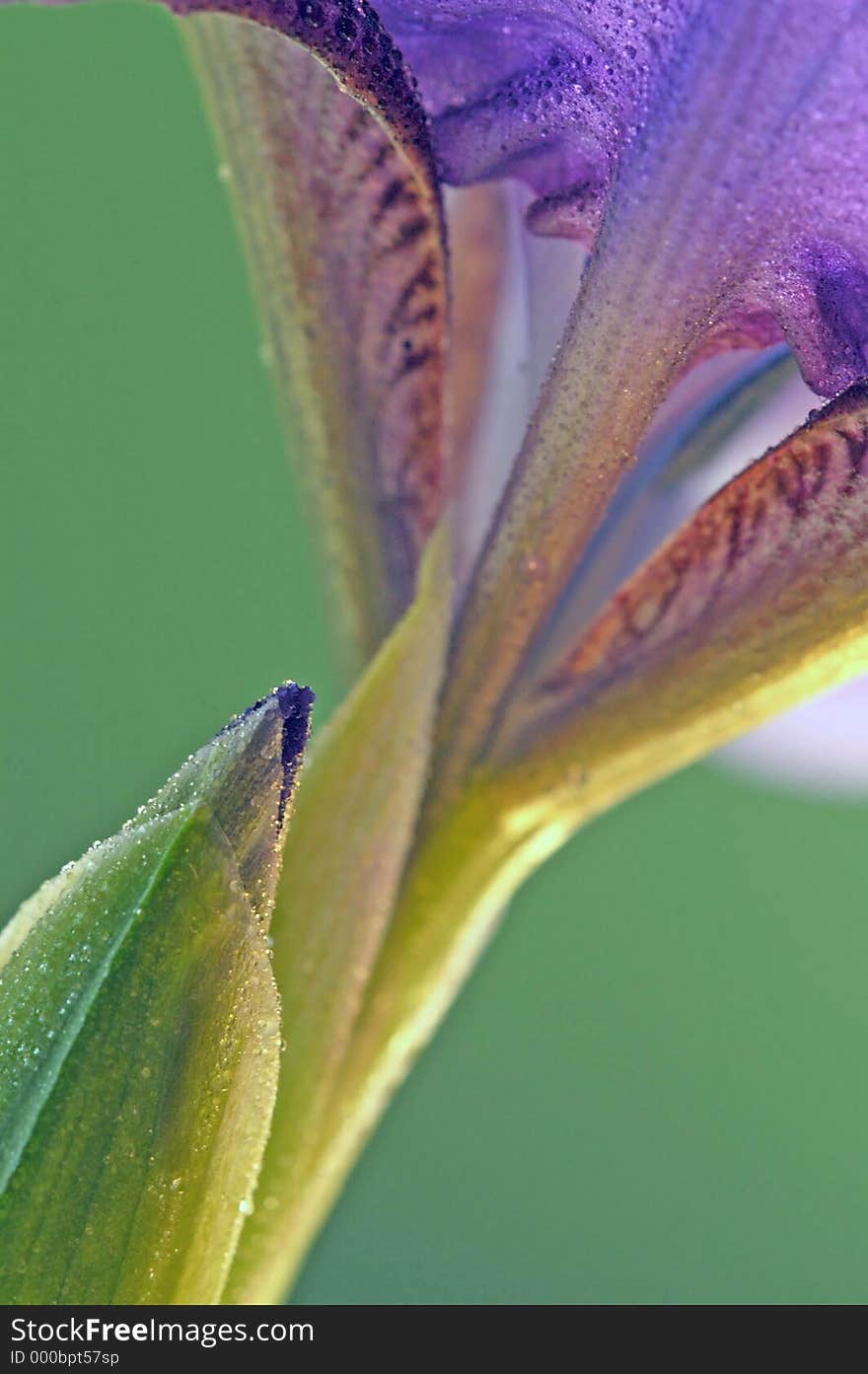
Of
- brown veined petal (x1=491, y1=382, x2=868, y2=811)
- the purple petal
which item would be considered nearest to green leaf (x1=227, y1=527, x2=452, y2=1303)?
brown veined petal (x1=491, y1=382, x2=868, y2=811)

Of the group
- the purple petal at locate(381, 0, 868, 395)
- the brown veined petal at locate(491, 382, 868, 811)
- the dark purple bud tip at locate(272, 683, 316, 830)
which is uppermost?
the purple petal at locate(381, 0, 868, 395)

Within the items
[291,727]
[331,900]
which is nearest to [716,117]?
[291,727]

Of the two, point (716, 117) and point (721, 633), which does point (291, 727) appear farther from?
→ point (716, 117)

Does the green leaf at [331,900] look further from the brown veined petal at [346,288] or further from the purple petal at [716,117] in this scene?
the purple petal at [716,117]

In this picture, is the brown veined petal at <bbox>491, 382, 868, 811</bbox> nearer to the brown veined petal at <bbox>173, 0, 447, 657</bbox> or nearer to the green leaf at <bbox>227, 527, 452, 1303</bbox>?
the green leaf at <bbox>227, 527, 452, 1303</bbox>

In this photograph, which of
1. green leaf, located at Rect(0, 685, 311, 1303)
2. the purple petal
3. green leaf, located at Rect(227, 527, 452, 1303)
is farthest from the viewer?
green leaf, located at Rect(227, 527, 452, 1303)

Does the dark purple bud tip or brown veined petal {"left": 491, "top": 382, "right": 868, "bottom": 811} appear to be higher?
brown veined petal {"left": 491, "top": 382, "right": 868, "bottom": 811}
